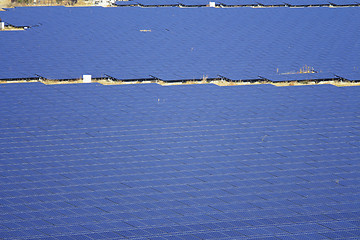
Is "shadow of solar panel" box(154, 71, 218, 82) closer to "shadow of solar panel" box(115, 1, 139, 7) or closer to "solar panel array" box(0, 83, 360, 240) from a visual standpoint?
"solar panel array" box(0, 83, 360, 240)

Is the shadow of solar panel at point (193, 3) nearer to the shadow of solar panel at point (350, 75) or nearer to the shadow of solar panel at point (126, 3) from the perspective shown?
the shadow of solar panel at point (126, 3)

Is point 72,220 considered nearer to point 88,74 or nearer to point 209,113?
point 209,113

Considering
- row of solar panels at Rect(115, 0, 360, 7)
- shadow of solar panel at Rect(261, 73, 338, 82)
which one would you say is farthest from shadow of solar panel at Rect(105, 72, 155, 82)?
row of solar panels at Rect(115, 0, 360, 7)

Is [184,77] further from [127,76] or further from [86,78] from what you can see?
[86,78]

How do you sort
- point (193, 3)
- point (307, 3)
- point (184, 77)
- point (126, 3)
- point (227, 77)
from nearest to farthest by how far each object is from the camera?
point (184, 77), point (227, 77), point (126, 3), point (193, 3), point (307, 3)

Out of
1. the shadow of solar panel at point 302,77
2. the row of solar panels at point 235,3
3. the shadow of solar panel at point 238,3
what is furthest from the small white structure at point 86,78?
the shadow of solar panel at point 238,3

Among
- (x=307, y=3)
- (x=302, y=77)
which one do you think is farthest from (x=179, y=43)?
(x=307, y=3)

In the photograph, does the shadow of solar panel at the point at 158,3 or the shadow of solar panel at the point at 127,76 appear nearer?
the shadow of solar panel at the point at 127,76
